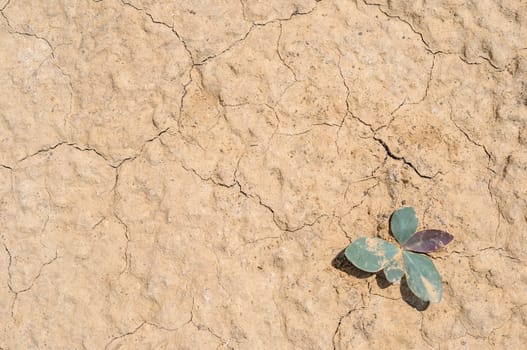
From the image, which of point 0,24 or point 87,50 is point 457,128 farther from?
point 0,24

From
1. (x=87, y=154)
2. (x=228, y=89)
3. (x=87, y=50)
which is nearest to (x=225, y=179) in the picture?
(x=228, y=89)

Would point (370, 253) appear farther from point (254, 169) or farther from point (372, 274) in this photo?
point (254, 169)

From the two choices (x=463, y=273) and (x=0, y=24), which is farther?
(x=0, y=24)

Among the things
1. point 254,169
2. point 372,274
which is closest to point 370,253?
point 372,274

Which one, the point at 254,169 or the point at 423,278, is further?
A: the point at 254,169

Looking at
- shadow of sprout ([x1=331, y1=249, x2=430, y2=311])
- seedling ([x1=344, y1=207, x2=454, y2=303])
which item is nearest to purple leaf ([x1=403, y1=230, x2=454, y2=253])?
seedling ([x1=344, y1=207, x2=454, y2=303])

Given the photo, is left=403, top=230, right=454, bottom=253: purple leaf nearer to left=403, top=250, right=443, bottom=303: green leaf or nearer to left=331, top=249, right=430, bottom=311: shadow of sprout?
left=403, top=250, right=443, bottom=303: green leaf

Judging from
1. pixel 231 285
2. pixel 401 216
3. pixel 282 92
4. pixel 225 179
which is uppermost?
pixel 282 92
